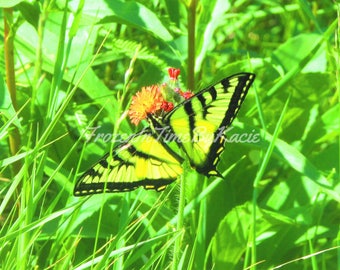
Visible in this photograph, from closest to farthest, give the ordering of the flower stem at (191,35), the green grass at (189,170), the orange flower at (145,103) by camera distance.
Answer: the orange flower at (145,103)
the green grass at (189,170)
the flower stem at (191,35)

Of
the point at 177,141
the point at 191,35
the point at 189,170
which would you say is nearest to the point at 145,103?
the point at 177,141

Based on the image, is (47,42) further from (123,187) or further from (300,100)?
(300,100)

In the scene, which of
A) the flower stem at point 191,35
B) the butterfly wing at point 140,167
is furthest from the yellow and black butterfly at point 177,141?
the flower stem at point 191,35

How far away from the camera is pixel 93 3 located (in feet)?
5.84

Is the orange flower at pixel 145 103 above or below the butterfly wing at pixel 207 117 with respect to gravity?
above

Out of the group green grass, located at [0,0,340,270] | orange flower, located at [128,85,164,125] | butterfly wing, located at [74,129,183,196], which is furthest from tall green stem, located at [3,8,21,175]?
orange flower, located at [128,85,164,125]

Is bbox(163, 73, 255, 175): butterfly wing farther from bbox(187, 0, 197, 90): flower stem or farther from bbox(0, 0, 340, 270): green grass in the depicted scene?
bbox(187, 0, 197, 90): flower stem

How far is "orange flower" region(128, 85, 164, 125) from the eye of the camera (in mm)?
1407

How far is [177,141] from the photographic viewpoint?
5.00ft

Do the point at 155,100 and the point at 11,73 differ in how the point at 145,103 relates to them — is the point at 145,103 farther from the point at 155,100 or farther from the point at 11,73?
the point at 11,73

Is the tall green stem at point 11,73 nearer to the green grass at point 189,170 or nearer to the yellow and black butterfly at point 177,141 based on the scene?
the green grass at point 189,170

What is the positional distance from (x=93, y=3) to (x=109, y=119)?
0.35 meters

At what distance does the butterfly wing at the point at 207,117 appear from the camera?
4.88 ft

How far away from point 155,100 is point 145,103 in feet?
0.08
